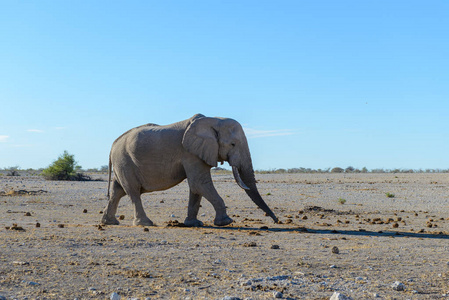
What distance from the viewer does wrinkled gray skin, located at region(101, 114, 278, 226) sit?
15.3m

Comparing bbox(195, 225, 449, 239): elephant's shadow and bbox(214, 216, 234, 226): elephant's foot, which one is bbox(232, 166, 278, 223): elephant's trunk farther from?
bbox(214, 216, 234, 226): elephant's foot

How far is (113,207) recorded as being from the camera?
16.2 m

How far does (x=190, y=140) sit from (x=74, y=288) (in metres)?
8.02

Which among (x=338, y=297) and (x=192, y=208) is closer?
(x=338, y=297)

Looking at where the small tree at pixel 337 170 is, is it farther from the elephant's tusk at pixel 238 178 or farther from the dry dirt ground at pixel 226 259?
the elephant's tusk at pixel 238 178

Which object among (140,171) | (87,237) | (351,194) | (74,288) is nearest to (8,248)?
(87,237)

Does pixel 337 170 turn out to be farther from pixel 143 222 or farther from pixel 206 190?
pixel 143 222

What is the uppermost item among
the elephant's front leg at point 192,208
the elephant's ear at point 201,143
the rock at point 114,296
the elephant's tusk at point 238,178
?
the elephant's ear at point 201,143

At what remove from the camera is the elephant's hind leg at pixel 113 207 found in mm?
16016

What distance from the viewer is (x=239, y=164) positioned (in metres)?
15.5

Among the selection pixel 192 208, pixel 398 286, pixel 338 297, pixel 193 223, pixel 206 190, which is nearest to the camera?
pixel 338 297

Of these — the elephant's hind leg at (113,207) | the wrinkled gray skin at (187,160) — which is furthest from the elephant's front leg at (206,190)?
the elephant's hind leg at (113,207)

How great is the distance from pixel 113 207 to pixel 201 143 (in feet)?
10.9

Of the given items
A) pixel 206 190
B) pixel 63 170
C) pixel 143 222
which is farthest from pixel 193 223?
pixel 63 170
